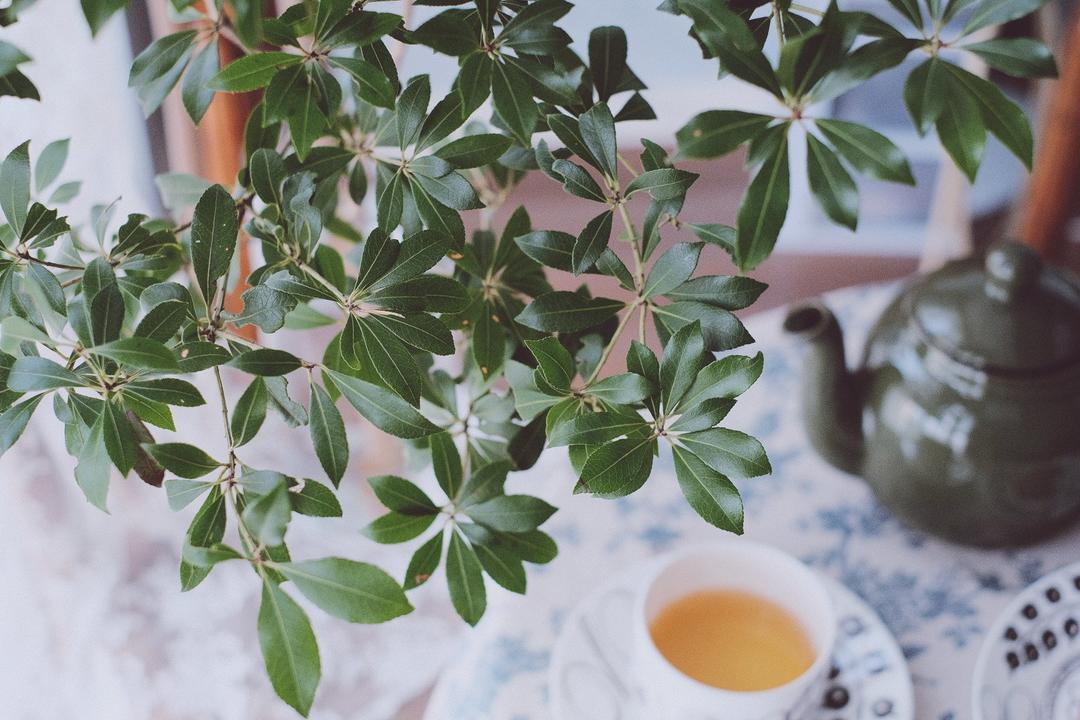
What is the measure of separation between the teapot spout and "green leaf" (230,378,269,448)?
0.51 metres

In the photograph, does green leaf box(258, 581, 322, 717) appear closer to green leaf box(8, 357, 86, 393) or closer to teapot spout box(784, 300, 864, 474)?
green leaf box(8, 357, 86, 393)

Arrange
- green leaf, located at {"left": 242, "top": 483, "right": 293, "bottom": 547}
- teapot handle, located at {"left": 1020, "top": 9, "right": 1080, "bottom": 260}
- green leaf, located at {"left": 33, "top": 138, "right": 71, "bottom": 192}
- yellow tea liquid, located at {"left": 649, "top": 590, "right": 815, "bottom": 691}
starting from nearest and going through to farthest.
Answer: green leaf, located at {"left": 242, "top": 483, "right": 293, "bottom": 547}
green leaf, located at {"left": 33, "top": 138, "right": 71, "bottom": 192}
yellow tea liquid, located at {"left": 649, "top": 590, "right": 815, "bottom": 691}
teapot handle, located at {"left": 1020, "top": 9, "right": 1080, "bottom": 260}

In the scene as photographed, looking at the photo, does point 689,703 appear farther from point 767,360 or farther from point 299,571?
point 767,360

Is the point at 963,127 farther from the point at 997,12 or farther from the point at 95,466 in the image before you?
the point at 95,466

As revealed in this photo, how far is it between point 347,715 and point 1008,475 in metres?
0.81

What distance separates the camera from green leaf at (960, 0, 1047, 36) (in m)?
0.39

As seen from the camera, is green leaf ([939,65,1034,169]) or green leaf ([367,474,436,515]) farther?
green leaf ([367,474,436,515])

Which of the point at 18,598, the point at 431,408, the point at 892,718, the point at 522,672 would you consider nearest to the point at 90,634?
Answer: the point at 18,598

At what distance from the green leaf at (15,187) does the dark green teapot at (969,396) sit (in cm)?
60

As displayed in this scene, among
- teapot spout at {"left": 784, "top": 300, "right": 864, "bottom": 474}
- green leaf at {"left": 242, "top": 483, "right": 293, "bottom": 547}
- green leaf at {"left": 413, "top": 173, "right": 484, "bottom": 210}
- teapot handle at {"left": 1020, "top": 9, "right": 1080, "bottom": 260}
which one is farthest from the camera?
teapot handle at {"left": 1020, "top": 9, "right": 1080, "bottom": 260}

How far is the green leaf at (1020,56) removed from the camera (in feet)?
1.31

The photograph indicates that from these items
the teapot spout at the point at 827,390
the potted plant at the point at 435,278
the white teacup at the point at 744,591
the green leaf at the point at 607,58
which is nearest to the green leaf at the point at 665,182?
the potted plant at the point at 435,278

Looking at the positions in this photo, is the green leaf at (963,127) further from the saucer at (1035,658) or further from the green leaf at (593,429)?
the saucer at (1035,658)

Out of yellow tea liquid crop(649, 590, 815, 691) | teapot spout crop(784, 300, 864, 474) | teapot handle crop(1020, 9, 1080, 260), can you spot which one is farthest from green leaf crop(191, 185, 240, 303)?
teapot handle crop(1020, 9, 1080, 260)
